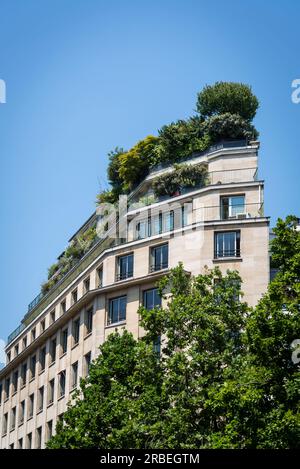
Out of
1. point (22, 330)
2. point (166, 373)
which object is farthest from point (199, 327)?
point (22, 330)

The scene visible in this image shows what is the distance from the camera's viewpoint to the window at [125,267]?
212 feet

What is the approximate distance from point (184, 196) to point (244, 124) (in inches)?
296

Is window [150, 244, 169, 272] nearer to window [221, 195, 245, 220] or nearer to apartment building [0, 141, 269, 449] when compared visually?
apartment building [0, 141, 269, 449]

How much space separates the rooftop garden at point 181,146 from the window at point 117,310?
23.0ft

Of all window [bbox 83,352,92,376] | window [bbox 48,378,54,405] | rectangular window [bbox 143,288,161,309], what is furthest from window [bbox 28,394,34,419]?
rectangular window [bbox 143,288,161,309]

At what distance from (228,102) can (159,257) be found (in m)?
13.8

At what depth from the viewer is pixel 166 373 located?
159 feet

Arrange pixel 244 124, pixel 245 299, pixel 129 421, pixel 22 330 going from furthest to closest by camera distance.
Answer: pixel 22 330 < pixel 244 124 < pixel 245 299 < pixel 129 421

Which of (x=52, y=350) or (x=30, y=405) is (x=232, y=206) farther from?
(x=30, y=405)

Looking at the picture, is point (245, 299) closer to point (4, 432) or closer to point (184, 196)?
point (184, 196)

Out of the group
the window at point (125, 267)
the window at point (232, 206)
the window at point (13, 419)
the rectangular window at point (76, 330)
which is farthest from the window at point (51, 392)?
the window at point (232, 206)

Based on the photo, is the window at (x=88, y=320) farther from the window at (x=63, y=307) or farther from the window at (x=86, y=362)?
the window at (x=63, y=307)

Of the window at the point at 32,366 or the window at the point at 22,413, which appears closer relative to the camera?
the window at the point at 32,366

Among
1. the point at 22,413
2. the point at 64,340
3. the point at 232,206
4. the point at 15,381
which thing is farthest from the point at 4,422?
the point at 232,206
